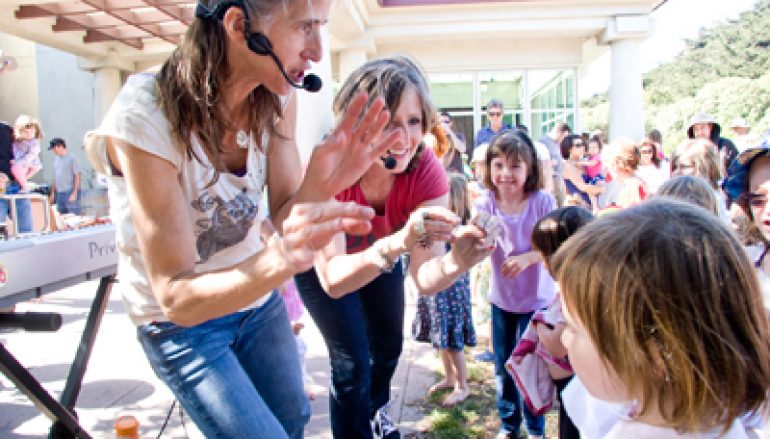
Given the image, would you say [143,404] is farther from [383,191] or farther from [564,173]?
[564,173]

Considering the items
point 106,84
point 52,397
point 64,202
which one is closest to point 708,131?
point 52,397

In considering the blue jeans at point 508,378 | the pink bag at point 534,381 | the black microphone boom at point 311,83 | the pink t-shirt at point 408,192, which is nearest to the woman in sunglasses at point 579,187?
the blue jeans at point 508,378

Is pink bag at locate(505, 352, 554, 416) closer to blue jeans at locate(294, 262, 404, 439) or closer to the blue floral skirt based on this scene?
blue jeans at locate(294, 262, 404, 439)

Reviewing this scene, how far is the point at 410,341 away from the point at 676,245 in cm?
372

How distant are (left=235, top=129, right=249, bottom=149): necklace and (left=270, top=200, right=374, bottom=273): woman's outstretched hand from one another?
0.56m

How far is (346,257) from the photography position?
2.04 meters

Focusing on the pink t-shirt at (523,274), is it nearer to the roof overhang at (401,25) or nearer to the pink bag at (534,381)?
the pink bag at (534,381)

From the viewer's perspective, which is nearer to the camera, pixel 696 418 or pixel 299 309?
pixel 696 418

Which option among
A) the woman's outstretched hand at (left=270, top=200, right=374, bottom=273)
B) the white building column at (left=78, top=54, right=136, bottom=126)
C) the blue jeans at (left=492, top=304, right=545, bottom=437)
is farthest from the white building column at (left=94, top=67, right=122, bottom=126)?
the woman's outstretched hand at (left=270, top=200, right=374, bottom=273)

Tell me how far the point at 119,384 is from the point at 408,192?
2.71m

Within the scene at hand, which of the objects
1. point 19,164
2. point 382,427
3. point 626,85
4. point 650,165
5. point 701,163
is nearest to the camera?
point 382,427

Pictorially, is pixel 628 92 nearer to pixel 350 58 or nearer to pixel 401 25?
pixel 401 25

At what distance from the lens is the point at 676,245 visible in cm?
113

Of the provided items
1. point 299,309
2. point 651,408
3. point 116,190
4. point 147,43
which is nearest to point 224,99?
point 116,190
